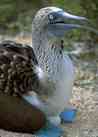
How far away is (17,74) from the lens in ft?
19.3

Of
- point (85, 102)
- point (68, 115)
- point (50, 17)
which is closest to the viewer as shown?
point (50, 17)

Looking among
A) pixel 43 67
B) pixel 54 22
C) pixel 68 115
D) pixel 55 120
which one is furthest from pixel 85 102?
pixel 54 22

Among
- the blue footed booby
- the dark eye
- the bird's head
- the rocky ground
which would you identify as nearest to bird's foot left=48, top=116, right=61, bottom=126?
the blue footed booby

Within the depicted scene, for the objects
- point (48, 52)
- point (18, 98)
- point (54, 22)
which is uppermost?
point (54, 22)

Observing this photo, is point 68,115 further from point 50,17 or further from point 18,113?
point 50,17

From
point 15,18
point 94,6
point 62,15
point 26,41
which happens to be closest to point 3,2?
point 15,18

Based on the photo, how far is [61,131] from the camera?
6.19 metres

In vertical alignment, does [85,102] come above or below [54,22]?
below

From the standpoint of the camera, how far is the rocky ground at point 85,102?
6327 mm

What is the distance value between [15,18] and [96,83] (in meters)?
3.27

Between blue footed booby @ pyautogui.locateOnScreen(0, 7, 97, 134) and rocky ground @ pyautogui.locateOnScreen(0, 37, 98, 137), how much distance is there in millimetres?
369

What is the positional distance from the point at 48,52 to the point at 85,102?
1.28 metres

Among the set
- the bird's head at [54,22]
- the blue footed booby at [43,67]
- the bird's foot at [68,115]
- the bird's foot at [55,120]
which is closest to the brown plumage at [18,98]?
the blue footed booby at [43,67]

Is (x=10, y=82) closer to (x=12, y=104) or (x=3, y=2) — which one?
(x=12, y=104)
